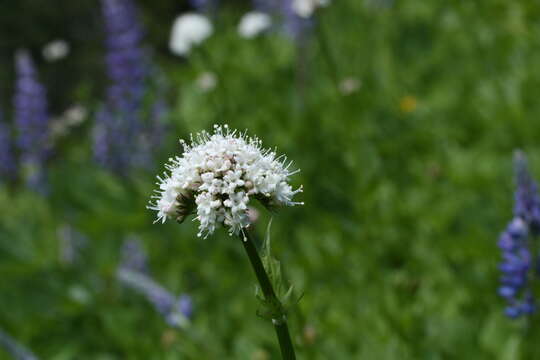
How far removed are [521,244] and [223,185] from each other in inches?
60.1

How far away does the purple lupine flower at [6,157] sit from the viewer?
6305 millimetres

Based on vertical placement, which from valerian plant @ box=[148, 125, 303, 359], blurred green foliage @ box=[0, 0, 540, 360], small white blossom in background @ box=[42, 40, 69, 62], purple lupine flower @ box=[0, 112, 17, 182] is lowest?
valerian plant @ box=[148, 125, 303, 359]

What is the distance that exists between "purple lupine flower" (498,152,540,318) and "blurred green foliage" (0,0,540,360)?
0.82 ft

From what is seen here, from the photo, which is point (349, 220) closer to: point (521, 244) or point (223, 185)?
point (521, 244)

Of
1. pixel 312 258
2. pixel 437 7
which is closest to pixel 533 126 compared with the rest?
pixel 312 258

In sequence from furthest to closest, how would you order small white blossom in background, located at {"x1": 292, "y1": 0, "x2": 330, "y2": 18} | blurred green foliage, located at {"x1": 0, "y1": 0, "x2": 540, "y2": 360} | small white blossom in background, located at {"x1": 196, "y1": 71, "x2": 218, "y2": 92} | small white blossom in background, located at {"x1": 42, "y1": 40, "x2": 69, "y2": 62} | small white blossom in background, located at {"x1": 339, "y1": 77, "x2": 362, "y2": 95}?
small white blossom in background, located at {"x1": 42, "y1": 40, "x2": 69, "y2": 62} < small white blossom in background, located at {"x1": 196, "y1": 71, "x2": 218, "y2": 92} < small white blossom in background, located at {"x1": 339, "y1": 77, "x2": 362, "y2": 95} < small white blossom in background, located at {"x1": 292, "y1": 0, "x2": 330, "y2": 18} < blurred green foliage, located at {"x1": 0, "y1": 0, "x2": 540, "y2": 360}

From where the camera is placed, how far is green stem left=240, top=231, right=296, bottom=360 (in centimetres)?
154

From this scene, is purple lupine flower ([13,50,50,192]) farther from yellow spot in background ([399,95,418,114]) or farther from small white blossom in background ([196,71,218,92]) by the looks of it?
yellow spot in background ([399,95,418,114])

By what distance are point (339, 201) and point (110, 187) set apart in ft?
5.64

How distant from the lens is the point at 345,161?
4.67m

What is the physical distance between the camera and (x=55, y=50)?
747 centimetres

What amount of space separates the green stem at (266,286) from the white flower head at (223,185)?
0.17 feet

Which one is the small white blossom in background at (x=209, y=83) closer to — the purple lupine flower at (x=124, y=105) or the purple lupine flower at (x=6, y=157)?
the purple lupine flower at (x=124, y=105)

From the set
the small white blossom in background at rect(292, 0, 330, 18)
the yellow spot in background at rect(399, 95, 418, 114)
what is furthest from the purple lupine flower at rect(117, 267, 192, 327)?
the yellow spot in background at rect(399, 95, 418, 114)
